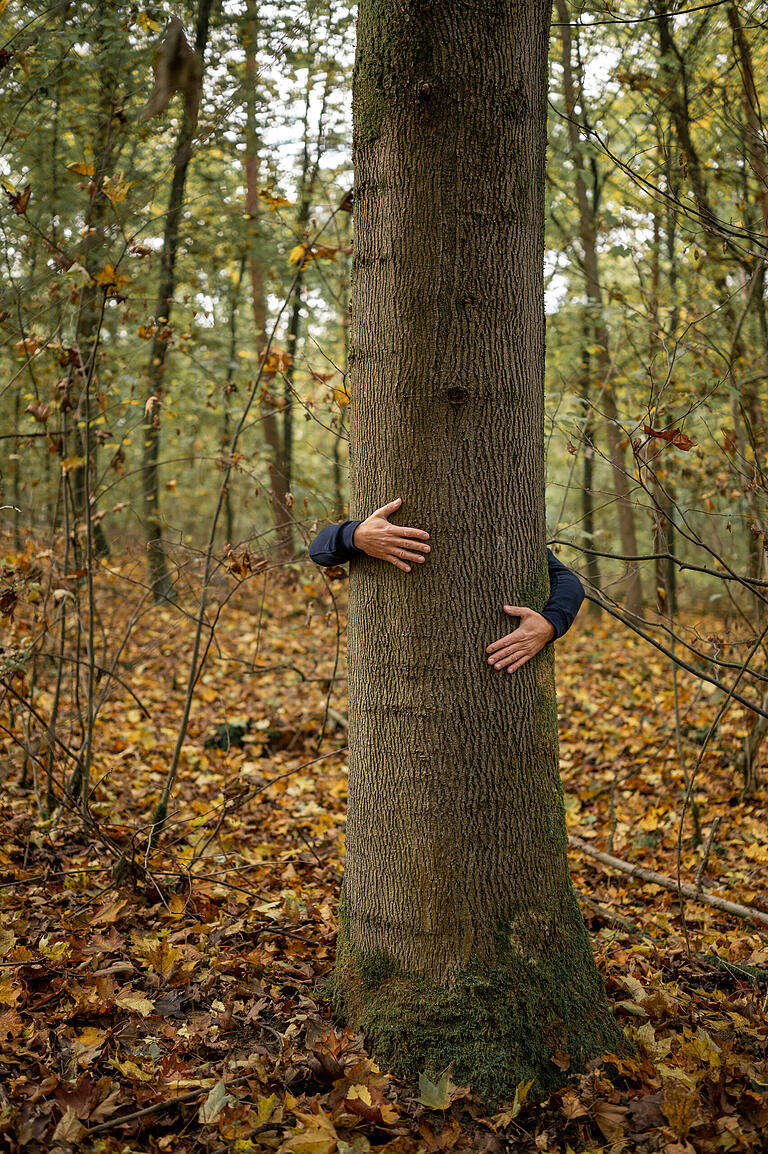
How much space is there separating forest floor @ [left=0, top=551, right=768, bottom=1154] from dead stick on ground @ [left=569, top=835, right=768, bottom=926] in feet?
0.19

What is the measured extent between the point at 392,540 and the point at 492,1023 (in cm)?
158

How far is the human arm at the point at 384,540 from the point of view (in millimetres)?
2469

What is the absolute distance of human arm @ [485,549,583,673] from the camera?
2.49m

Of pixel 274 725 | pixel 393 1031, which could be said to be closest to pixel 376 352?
pixel 393 1031

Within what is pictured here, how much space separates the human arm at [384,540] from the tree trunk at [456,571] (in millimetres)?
50

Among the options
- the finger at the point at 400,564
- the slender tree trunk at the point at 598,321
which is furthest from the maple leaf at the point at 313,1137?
the slender tree trunk at the point at 598,321

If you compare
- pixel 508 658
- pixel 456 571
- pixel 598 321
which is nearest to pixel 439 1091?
pixel 508 658

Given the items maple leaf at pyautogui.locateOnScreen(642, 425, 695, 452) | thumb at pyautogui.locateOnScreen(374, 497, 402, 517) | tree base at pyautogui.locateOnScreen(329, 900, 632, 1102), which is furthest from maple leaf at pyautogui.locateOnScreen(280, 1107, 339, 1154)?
maple leaf at pyautogui.locateOnScreen(642, 425, 695, 452)

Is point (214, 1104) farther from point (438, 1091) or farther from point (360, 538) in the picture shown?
point (360, 538)

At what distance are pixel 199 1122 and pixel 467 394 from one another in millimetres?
2341

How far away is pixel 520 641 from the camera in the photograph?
2.51 meters

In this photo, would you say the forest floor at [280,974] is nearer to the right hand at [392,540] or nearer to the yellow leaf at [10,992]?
the yellow leaf at [10,992]

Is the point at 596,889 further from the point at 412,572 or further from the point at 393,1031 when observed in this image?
the point at 412,572

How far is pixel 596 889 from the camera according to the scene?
427 cm
